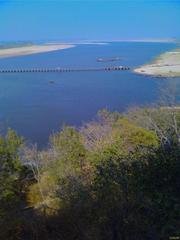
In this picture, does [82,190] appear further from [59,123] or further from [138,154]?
[59,123]

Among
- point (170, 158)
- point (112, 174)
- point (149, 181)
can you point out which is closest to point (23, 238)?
point (112, 174)

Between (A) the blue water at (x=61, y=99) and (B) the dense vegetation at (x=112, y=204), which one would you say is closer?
(B) the dense vegetation at (x=112, y=204)

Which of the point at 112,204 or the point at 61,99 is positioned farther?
the point at 61,99

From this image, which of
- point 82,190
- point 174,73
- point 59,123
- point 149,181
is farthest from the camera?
point 174,73

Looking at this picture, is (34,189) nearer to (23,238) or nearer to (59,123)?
(23,238)

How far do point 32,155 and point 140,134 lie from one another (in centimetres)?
262

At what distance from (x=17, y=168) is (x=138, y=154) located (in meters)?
2.84

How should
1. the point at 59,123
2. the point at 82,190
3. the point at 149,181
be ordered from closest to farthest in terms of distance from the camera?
the point at 149,181 → the point at 82,190 → the point at 59,123

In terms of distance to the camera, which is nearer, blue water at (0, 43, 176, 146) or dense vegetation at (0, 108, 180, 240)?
dense vegetation at (0, 108, 180, 240)

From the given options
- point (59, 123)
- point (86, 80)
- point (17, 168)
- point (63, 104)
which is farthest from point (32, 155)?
point (86, 80)

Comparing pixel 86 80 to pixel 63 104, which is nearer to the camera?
pixel 63 104

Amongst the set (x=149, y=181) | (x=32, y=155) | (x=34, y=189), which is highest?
(x=149, y=181)

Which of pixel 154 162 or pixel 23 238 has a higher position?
pixel 154 162

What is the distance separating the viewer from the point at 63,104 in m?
21.4
